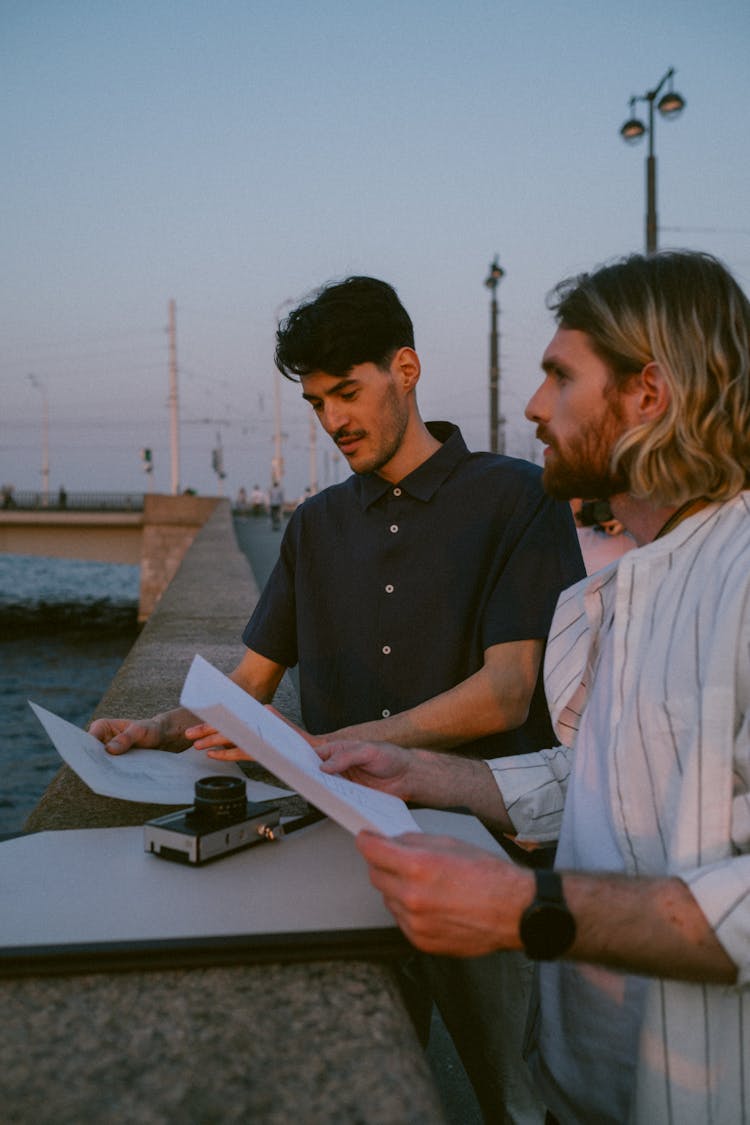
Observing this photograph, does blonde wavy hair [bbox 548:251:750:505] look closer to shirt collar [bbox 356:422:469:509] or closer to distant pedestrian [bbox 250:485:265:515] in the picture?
shirt collar [bbox 356:422:469:509]

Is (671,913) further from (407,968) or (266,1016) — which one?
(266,1016)

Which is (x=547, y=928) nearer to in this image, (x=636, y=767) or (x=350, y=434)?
(x=636, y=767)

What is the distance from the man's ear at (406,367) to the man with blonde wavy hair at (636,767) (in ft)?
3.36

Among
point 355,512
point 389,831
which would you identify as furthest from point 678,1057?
point 355,512

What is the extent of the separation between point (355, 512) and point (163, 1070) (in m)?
1.95

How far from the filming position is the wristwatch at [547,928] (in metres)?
1.16

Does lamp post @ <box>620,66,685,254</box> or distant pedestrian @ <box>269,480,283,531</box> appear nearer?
lamp post @ <box>620,66,685,254</box>

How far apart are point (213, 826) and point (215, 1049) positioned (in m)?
0.40

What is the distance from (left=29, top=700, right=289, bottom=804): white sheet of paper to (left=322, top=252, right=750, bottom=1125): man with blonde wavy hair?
12.5 inches

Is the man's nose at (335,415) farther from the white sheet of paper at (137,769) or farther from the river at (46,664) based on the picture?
the river at (46,664)

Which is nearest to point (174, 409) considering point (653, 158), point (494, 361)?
point (494, 361)

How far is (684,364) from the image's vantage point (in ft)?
5.11

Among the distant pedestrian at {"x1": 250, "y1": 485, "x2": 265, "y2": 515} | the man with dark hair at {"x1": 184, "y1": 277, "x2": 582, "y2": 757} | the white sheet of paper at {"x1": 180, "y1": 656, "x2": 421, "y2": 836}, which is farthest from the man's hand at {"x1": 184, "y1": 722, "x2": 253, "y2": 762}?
the distant pedestrian at {"x1": 250, "y1": 485, "x2": 265, "y2": 515}

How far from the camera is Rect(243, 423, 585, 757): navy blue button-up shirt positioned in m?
2.53
